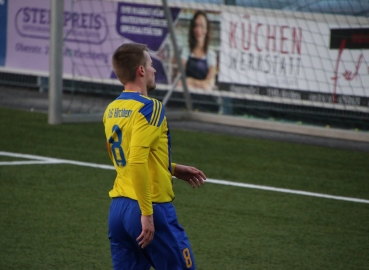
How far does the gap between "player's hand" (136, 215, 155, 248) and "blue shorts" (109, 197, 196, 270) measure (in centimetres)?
7

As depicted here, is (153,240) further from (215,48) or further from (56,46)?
(215,48)

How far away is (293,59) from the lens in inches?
459

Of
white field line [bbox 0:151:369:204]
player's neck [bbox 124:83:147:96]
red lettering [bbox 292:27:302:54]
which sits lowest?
white field line [bbox 0:151:369:204]

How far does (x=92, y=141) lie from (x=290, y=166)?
8.76 ft

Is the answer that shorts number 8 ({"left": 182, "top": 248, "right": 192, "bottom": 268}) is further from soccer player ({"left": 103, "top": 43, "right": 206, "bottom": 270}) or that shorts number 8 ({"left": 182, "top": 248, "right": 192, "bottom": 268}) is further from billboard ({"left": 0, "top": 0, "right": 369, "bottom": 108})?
billboard ({"left": 0, "top": 0, "right": 369, "bottom": 108})

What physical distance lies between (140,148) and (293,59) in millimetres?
8302

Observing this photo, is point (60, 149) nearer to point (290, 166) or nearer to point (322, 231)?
point (290, 166)

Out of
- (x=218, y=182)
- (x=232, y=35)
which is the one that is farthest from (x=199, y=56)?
(x=218, y=182)

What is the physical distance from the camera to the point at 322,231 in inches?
259

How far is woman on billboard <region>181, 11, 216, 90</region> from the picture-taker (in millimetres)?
12648

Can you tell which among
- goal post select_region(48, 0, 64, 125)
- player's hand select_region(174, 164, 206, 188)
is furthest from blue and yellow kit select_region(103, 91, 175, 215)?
goal post select_region(48, 0, 64, 125)

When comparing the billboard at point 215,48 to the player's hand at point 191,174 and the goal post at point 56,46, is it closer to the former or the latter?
the goal post at point 56,46

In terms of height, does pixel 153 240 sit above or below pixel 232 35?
below

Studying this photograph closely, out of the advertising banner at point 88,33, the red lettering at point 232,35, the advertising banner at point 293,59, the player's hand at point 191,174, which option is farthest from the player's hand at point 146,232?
the advertising banner at point 88,33
